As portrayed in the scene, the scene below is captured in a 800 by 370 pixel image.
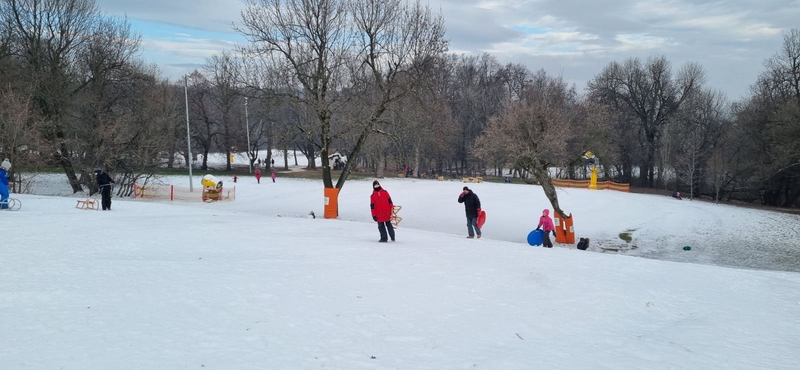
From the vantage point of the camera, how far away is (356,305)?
26.6ft

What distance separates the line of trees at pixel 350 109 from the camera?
25203 millimetres

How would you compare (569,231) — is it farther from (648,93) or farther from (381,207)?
(648,93)

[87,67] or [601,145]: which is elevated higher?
[87,67]

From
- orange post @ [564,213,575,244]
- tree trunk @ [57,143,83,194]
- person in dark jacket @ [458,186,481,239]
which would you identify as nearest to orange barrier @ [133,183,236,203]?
tree trunk @ [57,143,83,194]

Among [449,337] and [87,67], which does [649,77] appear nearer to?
[87,67]

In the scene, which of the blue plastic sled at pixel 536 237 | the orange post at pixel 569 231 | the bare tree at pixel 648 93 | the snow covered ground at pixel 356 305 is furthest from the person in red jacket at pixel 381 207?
the bare tree at pixel 648 93

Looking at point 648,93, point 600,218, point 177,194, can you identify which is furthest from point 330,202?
point 648,93

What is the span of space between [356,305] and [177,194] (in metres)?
33.8

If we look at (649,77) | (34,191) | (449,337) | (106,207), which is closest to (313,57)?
(106,207)

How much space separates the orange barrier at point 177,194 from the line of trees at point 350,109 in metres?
1.43

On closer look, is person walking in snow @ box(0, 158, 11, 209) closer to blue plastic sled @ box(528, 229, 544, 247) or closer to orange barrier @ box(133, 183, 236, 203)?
orange barrier @ box(133, 183, 236, 203)

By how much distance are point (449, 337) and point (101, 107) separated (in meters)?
37.1

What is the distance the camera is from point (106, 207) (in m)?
20.2

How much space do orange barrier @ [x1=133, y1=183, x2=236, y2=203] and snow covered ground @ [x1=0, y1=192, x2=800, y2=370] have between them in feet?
63.7
